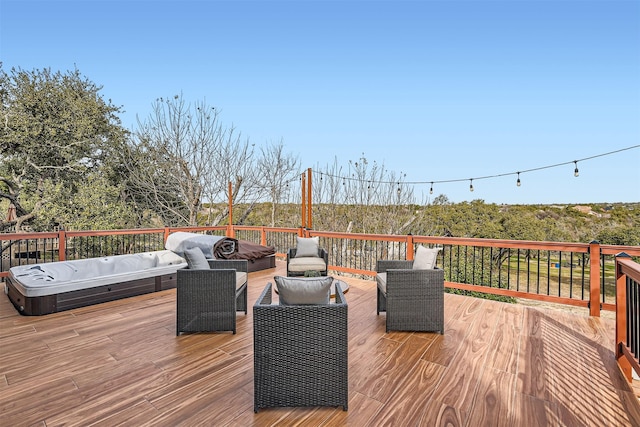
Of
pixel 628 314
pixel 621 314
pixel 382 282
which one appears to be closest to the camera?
pixel 628 314

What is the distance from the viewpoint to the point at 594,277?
346 centimetres

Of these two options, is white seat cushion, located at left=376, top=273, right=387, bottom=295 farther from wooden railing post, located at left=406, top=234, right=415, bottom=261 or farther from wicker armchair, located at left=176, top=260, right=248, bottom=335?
wicker armchair, located at left=176, top=260, right=248, bottom=335

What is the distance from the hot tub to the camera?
3.36 m

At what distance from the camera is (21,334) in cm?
285

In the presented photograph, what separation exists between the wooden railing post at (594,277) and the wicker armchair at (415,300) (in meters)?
2.01

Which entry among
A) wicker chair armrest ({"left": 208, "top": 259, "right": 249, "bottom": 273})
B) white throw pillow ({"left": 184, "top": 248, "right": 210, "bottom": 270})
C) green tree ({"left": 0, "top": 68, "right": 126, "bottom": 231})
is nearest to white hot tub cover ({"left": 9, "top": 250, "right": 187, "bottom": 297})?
wicker chair armrest ({"left": 208, "top": 259, "right": 249, "bottom": 273})

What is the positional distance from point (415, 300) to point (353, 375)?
1085mm

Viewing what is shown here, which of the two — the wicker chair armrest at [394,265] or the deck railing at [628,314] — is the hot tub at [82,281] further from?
the deck railing at [628,314]

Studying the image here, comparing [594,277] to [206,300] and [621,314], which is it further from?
[206,300]

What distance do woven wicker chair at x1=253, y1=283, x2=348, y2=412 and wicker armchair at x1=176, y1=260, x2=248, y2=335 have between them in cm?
125

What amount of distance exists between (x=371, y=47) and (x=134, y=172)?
8.33 metres

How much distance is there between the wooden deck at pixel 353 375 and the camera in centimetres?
172

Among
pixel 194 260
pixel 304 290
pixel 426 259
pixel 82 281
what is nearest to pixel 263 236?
pixel 82 281

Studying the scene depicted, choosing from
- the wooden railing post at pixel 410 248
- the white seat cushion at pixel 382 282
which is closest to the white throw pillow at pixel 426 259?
the white seat cushion at pixel 382 282
